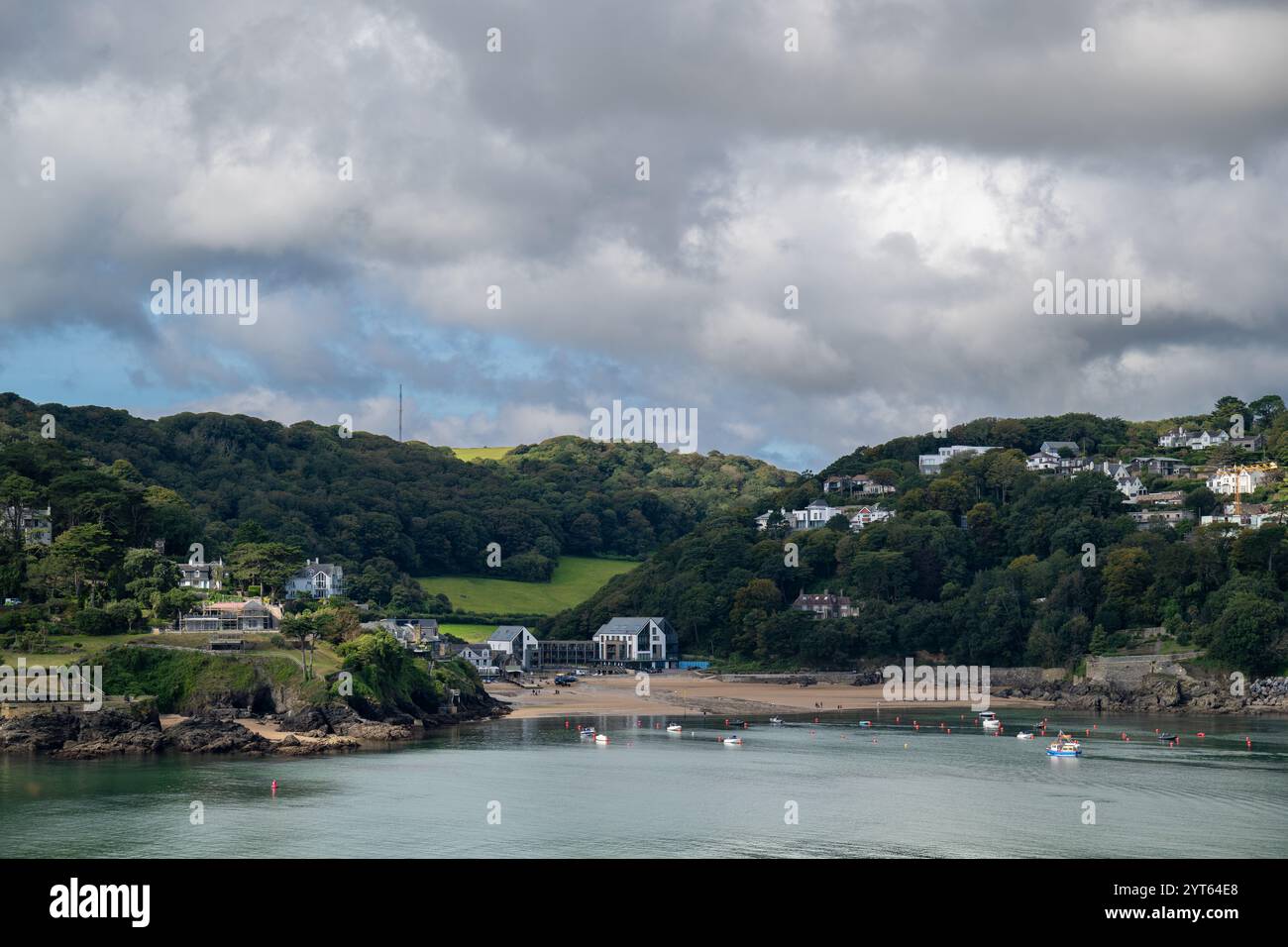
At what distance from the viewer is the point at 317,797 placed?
1754 inches

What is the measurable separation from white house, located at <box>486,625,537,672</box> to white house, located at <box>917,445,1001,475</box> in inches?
2110

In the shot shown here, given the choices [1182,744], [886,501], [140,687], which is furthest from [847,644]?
[140,687]

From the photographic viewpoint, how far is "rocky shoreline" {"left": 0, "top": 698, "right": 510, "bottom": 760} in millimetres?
55188

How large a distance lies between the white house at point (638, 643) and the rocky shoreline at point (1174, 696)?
3340cm

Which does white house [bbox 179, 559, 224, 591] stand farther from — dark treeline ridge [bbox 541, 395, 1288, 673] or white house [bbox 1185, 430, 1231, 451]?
white house [bbox 1185, 430, 1231, 451]

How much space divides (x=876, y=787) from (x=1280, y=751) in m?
22.3

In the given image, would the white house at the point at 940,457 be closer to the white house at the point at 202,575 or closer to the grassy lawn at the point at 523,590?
the grassy lawn at the point at 523,590

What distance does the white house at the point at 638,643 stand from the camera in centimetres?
10975

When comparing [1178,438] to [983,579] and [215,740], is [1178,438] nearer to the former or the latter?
[983,579]

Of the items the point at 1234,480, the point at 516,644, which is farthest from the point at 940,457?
the point at 516,644

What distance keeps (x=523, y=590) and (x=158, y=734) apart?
79.9 meters

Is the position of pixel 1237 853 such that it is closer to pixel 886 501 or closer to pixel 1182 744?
pixel 1182 744

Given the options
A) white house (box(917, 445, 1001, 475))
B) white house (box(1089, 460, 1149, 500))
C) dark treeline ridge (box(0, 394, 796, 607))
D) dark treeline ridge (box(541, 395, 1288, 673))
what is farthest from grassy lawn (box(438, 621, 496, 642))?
white house (box(1089, 460, 1149, 500))
